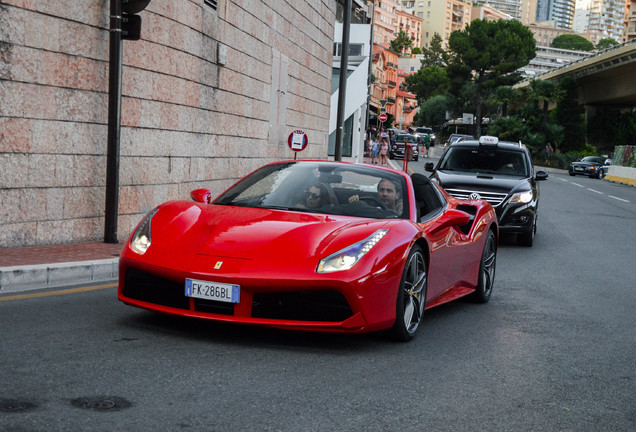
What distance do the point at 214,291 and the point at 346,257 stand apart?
0.83 meters

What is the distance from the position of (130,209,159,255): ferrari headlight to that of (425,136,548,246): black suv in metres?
8.37

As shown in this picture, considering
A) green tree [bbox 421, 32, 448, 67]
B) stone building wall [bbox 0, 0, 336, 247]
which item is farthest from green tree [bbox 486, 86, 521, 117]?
green tree [bbox 421, 32, 448, 67]

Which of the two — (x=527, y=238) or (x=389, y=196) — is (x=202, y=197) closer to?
(x=389, y=196)

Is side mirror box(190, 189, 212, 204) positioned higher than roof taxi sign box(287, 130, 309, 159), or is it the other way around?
roof taxi sign box(287, 130, 309, 159)

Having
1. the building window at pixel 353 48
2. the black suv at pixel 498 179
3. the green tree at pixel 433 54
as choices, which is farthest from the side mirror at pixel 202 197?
the green tree at pixel 433 54

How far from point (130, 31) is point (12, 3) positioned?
138 centimetres

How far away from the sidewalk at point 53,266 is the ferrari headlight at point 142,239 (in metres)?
1.77

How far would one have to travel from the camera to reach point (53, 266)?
7.87 meters

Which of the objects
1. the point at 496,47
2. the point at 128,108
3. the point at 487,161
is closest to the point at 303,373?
the point at 128,108

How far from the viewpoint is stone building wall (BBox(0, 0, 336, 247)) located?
31.1 feet

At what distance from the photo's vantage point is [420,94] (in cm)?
15325

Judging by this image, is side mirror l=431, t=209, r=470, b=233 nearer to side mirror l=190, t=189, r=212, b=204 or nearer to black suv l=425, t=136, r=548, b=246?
side mirror l=190, t=189, r=212, b=204

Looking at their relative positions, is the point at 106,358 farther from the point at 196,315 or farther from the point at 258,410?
the point at 258,410

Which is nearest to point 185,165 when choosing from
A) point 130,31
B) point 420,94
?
point 130,31
